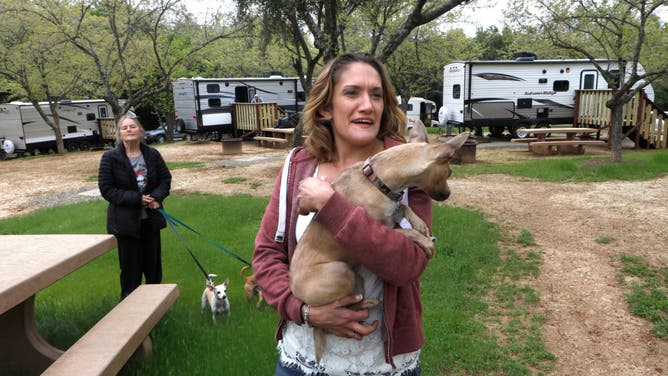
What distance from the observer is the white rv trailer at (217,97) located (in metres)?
23.5

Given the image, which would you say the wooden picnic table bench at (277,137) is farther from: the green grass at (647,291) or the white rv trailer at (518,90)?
the green grass at (647,291)

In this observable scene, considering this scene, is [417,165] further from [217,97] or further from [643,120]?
[217,97]

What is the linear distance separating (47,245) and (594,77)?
21.7 meters

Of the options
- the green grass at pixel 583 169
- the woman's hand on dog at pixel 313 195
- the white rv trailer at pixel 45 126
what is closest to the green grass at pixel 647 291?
the woman's hand on dog at pixel 313 195

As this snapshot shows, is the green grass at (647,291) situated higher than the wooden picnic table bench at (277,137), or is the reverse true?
the wooden picnic table bench at (277,137)

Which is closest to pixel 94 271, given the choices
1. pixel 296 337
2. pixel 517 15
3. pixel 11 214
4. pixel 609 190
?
pixel 296 337

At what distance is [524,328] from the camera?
4.37 meters

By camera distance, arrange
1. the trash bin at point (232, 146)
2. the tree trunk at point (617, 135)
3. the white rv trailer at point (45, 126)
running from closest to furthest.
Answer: the tree trunk at point (617, 135) → the trash bin at point (232, 146) → the white rv trailer at point (45, 126)

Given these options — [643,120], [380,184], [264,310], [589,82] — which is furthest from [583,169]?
[380,184]

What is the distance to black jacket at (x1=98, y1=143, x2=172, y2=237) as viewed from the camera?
449cm

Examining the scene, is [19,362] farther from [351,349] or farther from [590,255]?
[590,255]

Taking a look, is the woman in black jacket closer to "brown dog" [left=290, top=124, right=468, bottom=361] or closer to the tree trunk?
"brown dog" [left=290, top=124, right=468, bottom=361]

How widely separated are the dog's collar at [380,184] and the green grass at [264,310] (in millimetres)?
2152

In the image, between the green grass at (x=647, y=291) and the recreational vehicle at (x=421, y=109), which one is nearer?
the green grass at (x=647, y=291)
